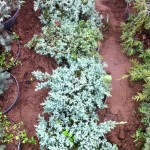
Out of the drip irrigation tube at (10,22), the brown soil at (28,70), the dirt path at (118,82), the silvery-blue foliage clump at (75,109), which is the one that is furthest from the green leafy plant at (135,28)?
the drip irrigation tube at (10,22)

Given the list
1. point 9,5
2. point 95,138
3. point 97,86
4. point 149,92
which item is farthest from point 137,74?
point 9,5

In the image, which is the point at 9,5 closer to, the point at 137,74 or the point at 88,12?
the point at 88,12

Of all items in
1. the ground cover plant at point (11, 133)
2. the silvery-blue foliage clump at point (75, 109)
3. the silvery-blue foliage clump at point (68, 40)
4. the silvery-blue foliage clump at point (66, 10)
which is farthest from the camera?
the silvery-blue foliage clump at point (66, 10)

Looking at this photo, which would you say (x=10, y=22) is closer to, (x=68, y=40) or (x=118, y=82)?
(x=68, y=40)

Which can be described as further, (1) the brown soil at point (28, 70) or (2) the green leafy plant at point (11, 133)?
(1) the brown soil at point (28, 70)

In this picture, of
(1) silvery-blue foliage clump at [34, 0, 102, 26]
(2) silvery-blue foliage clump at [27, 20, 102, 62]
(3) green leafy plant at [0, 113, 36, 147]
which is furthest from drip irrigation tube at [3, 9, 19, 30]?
(3) green leafy plant at [0, 113, 36, 147]

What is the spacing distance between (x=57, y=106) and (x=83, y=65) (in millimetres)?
571

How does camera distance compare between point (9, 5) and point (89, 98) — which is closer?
point (89, 98)

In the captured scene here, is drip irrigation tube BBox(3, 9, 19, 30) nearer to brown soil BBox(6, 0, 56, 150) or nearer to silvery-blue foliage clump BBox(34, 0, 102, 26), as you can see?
brown soil BBox(6, 0, 56, 150)

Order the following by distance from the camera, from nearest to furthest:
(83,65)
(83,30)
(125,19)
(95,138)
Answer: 1. (95,138)
2. (83,65)
3. (83,30)
4. (125,19)

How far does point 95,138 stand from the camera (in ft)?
11.0

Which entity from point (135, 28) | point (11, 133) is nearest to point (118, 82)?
point (135, 28)

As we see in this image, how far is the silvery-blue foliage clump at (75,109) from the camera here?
11.0 feet

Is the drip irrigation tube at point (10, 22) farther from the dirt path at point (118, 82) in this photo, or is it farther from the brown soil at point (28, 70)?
the dirt path at point (118, 82)
